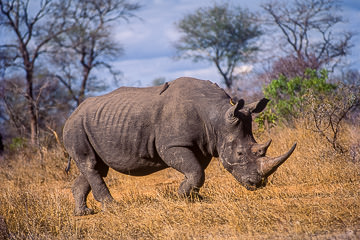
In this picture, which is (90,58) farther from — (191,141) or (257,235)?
(257,235)

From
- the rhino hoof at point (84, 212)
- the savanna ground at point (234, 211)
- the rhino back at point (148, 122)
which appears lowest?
the rhino hoof at point (84, 212)

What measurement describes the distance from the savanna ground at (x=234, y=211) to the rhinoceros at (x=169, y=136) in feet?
1.11

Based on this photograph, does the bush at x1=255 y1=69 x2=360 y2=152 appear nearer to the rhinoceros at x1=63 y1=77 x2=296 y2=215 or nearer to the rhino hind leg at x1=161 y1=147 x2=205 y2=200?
the rhinoceros at x1=63 y1=77 x2=296 y2=215

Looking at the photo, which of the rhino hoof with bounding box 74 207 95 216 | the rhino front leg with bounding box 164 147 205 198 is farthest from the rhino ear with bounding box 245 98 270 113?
the rhino hoof with bounding box 74 207 95 216

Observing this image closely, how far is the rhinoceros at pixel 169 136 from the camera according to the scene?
5199 millimetres

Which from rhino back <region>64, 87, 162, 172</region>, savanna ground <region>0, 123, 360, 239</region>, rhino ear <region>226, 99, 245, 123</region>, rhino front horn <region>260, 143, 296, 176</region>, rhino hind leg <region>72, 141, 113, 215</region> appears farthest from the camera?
rhino hind leg <region>72, 141, 113, 215</region>

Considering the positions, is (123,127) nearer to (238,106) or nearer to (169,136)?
(169,136)

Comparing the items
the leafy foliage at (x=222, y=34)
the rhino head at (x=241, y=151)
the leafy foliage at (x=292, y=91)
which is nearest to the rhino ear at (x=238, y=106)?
the rhino head at (x=241, y=151)

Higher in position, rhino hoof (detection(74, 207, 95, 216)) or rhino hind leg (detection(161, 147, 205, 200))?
rhino hind leg (detection(161, 147, 205, 200))

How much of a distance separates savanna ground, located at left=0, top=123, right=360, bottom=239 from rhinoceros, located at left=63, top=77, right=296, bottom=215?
34cm

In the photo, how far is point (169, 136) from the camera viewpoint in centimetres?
532

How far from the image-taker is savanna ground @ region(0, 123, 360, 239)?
3.94 metres

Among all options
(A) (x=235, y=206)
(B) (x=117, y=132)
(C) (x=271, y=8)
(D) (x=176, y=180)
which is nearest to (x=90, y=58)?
(C) (x=271, y=8)

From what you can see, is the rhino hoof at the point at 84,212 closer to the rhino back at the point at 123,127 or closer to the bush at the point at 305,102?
the rhino back at the point at 123,127
